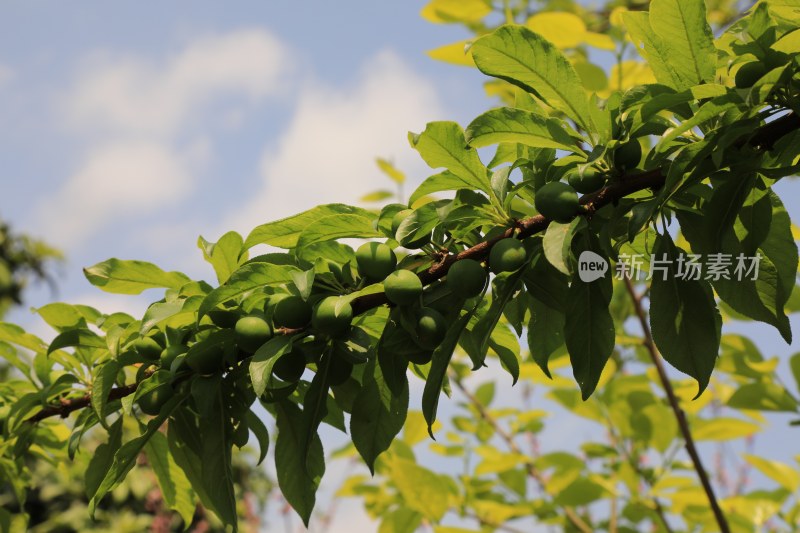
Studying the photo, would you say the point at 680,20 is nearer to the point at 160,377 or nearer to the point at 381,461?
the point at 160,377

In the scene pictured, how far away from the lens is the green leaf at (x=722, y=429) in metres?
2.53

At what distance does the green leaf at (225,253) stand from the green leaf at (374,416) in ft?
0.91

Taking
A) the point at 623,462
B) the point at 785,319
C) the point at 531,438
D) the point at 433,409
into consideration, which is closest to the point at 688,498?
the point at 623,462

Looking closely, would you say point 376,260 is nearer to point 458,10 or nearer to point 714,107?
point 714,107

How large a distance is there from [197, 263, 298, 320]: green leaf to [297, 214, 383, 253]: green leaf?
50 millimetres

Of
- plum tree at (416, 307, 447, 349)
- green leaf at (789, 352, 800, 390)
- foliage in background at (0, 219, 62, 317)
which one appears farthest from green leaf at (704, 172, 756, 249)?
foliage in background at (0, 219, 62, 317)

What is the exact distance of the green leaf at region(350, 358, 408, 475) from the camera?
1.13 m

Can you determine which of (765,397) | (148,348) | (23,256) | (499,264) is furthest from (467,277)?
(23,256)

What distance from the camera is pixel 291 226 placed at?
1125mm

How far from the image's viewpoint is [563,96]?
3.39 ft

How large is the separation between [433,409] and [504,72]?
44 centimetres

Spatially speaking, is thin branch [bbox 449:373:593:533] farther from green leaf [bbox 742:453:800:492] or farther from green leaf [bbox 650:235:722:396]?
green leaf [bbox 650:235:722:396]

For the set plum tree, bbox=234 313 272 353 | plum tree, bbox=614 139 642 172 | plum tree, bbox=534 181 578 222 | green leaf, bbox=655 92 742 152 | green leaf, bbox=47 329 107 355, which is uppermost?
green leaf, bbox=655 92 742 152

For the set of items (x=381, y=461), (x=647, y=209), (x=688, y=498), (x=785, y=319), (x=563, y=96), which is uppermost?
(x=563, y=96)
